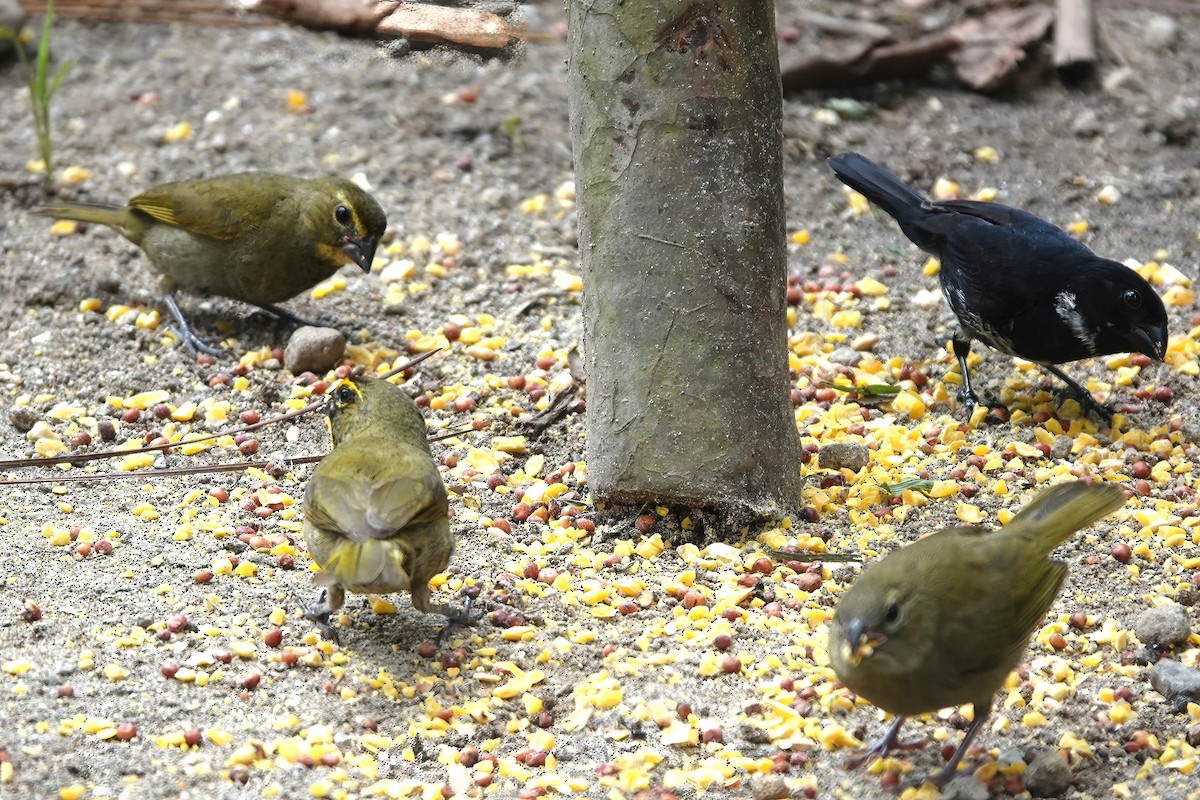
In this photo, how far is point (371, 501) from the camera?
4.08 meters

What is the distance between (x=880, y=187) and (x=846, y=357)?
A: 31.8 inches

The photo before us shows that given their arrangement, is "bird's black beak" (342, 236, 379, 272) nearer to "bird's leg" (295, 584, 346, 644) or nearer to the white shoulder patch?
"bird's leg" (295, 584, 346, 644)

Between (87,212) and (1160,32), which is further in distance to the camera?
(1160,32)

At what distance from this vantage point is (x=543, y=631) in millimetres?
4445

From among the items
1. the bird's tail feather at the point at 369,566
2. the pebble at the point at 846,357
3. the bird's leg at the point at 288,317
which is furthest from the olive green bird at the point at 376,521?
the pebble at the point at 846,357

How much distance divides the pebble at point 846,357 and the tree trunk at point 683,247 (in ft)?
4.35

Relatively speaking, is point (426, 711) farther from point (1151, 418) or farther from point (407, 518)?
point (1151, 418)

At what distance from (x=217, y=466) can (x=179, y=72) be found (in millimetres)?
4113

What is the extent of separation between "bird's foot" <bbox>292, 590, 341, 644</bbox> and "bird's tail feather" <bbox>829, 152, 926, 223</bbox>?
10.5 feet

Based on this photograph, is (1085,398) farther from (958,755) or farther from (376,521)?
(376,521)

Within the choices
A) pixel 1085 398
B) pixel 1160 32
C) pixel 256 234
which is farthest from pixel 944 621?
pixel 1160 32

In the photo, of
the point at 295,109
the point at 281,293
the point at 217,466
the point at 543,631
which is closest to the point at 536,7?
the point at 295,109

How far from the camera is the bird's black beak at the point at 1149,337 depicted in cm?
564

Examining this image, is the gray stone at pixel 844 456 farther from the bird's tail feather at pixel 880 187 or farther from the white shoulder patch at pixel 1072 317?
the bird's tail feather at pixel 880 187
